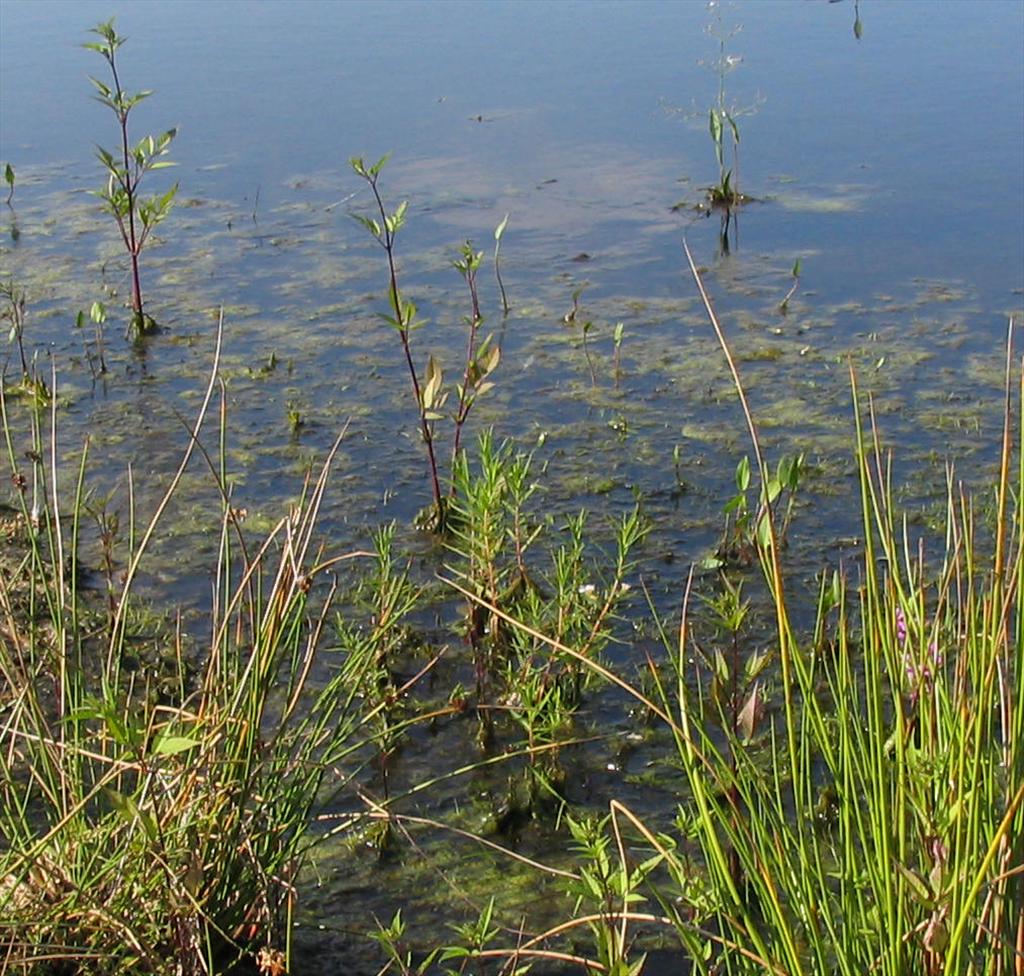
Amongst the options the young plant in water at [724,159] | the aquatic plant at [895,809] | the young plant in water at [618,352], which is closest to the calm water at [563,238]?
the young plant in water at [618,352]

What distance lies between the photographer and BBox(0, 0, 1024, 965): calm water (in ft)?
15.2

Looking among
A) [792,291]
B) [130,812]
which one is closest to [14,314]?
[792,291]

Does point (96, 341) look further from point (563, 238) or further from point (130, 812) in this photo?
point (130, 812)

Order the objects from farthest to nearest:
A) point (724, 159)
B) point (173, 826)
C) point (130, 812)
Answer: point (724, 159), point (173, 826), point (130, 812)

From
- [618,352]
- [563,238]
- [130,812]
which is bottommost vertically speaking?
[618,352]

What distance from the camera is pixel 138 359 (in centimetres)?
547

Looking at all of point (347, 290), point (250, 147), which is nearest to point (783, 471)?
point (347, 290)

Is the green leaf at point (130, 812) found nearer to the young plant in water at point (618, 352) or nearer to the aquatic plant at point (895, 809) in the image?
the aquatic plant at point (895, 809)

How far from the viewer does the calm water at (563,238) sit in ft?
15.2

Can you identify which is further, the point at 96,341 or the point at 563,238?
the point at 563,238

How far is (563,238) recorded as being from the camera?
667 cm

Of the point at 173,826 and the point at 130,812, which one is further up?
the point at 130,812

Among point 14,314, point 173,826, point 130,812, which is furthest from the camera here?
point 14,314

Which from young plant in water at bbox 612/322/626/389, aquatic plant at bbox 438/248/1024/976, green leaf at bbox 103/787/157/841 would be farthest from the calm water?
aquatic plant at bbox 438/248/1024/976
